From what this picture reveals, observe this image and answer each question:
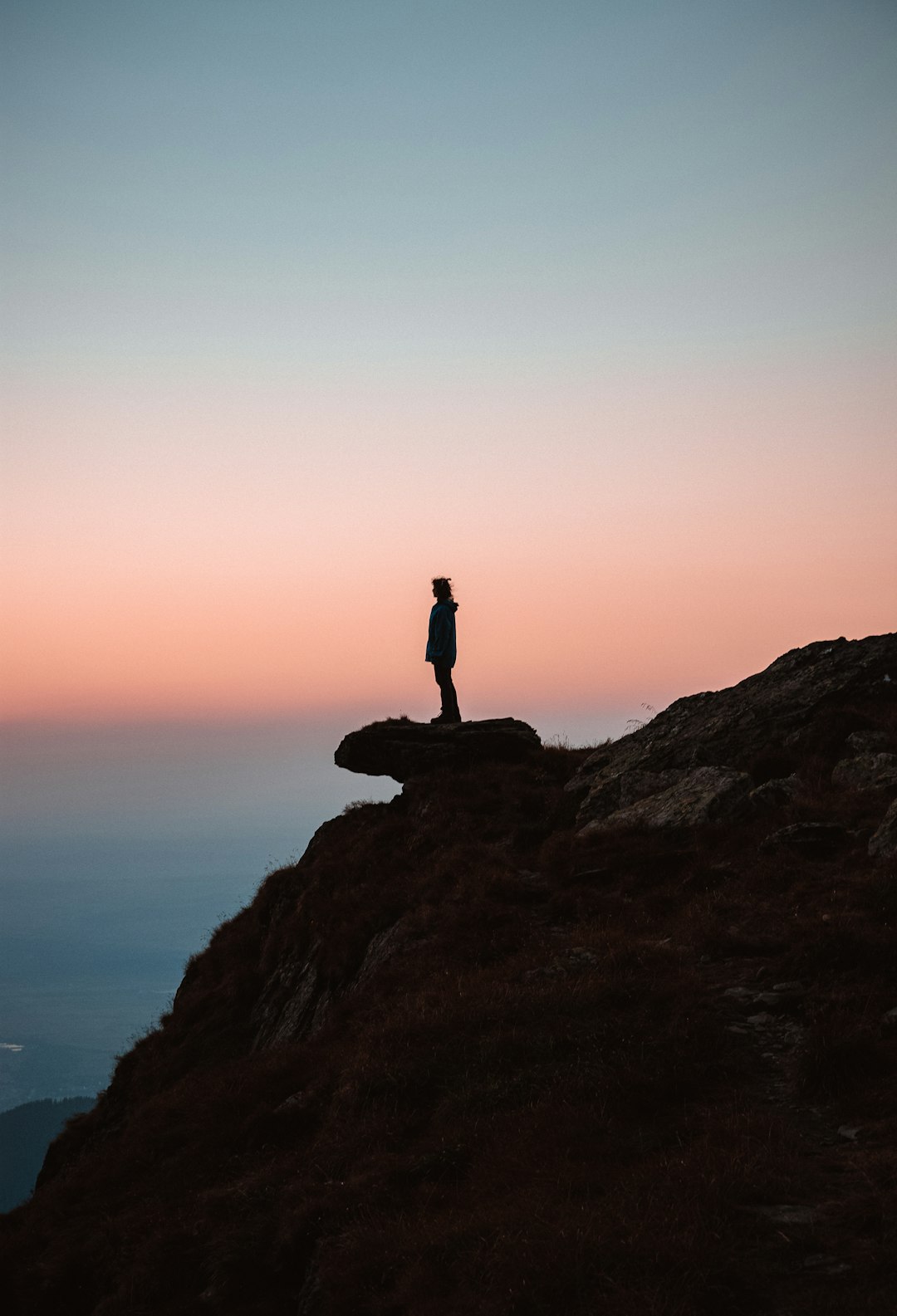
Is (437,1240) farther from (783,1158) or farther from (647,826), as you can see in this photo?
(647,826)

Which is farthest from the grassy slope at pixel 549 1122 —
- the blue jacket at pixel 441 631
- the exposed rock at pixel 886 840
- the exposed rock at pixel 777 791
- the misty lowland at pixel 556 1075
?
the blue jacket at pixel 441 631

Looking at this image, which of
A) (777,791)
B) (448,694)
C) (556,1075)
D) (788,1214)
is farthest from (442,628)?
(788,1214)

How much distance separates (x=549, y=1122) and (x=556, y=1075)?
3.15 ft

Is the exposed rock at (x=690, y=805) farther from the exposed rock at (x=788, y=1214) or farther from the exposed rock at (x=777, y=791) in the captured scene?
the exposed rock at (x=788, y=1214)

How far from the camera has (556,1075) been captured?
11188 mm

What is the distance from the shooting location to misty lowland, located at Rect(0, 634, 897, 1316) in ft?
26.2

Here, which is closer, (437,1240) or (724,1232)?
(724,1232)

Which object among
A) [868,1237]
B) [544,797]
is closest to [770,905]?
[868,1237]

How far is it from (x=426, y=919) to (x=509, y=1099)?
686 centimetres

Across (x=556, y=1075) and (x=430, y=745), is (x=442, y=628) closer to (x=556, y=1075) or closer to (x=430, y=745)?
(x=430, y=745)

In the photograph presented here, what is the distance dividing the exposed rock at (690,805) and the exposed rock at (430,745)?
5.71m

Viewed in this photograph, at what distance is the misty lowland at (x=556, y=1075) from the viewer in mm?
8000

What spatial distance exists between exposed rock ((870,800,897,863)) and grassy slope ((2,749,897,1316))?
0.94ft

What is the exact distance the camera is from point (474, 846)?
20.6m
